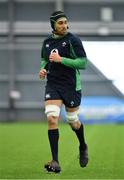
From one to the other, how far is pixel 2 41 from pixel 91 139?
1202 centimetres

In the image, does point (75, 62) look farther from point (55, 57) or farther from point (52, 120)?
point (52, 120)

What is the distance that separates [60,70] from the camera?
9.66 metres

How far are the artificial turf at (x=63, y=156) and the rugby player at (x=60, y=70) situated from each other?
0.47 m

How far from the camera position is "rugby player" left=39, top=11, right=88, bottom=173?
946 cm

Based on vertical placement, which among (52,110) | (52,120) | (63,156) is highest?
(52,110)

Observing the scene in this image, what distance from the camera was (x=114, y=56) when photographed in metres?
A: 26.5

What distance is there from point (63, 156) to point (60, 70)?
2.80 m

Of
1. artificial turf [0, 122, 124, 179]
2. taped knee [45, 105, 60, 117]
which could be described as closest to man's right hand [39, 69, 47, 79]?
taped knee [45, 105, 60, 117]

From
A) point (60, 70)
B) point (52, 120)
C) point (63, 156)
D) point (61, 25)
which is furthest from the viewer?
point (63, 156)

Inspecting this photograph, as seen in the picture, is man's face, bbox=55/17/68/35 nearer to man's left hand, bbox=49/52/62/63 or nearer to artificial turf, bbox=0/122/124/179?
man's left hand, bbox=49/52/62/63

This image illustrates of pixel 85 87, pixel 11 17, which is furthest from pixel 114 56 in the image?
pixel 11 17

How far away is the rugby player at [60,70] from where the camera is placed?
9461 mm

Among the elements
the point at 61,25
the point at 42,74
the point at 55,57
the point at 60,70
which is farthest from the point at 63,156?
the point at 61,25

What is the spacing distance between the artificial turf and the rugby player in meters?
0.47
